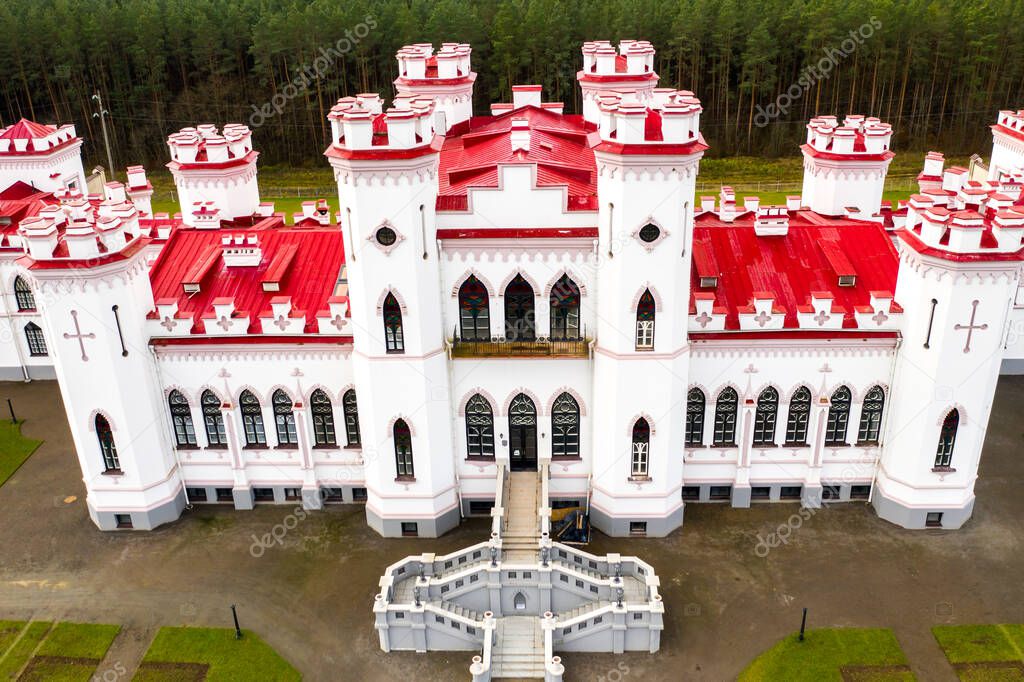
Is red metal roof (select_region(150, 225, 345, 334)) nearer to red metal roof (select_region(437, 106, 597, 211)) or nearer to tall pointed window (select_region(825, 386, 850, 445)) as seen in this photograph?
red metal roof (select_region(437, 106, 597, 211))

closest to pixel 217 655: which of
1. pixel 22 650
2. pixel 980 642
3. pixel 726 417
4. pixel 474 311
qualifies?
pixel 22 650

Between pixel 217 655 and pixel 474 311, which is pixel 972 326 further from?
pixel 217 655

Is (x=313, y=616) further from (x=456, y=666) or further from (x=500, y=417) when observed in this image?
(x=500, y=417)

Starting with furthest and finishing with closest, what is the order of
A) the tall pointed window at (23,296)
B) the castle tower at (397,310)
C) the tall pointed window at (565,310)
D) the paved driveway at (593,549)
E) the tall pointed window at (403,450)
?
the tall pointed window at (23,296) → the tall pointed window at (403,450) → the tall pointed window at (565,310) → the paved driveway at (593,549) → the castle tower at (397,310)

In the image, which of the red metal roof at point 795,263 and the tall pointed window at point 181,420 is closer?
the red metal roof at point 795,263

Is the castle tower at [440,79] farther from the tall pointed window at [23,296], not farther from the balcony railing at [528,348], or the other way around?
the tall pointed window at [23,296]

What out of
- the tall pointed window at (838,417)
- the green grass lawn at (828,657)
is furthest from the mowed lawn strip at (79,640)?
the tall pointed window at (838,417)
